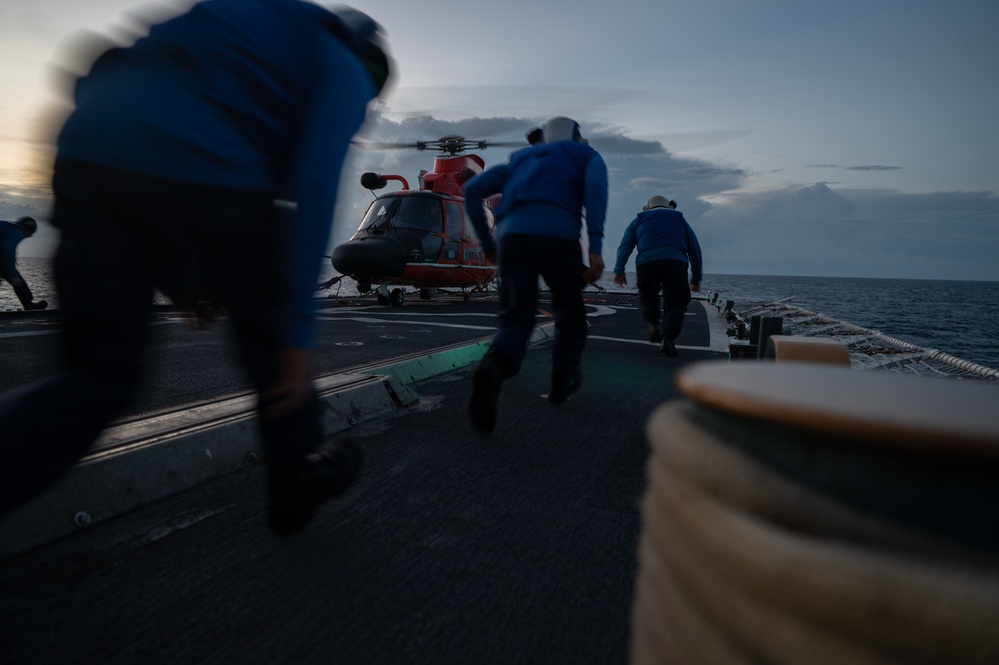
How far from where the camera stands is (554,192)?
Result: 3697 mm

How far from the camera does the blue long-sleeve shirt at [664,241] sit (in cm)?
735

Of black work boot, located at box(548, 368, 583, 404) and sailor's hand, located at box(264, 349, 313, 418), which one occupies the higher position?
sailor's hand, located at box(264, 349, 313, 418)

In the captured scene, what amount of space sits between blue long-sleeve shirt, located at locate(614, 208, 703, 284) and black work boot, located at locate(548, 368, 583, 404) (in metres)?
3.73

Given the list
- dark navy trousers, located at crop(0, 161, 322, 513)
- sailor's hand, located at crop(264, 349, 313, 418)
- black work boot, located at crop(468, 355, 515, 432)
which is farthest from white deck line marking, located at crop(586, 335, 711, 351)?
dark navy trousers, located at crop(0, 161, 322, 513)

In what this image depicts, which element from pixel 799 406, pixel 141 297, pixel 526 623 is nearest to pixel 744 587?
pixel 799 406

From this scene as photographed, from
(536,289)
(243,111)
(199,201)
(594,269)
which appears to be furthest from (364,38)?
(594,269)

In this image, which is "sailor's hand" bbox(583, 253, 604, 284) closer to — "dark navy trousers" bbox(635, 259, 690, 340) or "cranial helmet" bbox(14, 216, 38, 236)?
"dark navy trousers" bbox(635, 259, 690, 340)

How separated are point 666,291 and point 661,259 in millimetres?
391

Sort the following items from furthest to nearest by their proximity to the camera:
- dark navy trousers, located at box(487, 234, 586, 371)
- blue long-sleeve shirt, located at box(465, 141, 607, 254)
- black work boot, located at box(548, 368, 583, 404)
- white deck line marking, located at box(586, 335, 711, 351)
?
white deck line marking, located at box(586, 335, 711, 351)
black work boot, located at box(548, 368, 583, 404)
blue long-sleeve shirt, located at box(465, 141, 607, 254)
dark navy trousers, located at box(487, 234, 586, 371)

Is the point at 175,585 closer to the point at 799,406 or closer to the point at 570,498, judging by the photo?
the point at 570,498

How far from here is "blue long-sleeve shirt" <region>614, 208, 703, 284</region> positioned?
7.35 m

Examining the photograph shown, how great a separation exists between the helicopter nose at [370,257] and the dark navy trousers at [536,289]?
9.57 metres

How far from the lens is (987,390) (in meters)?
0.63

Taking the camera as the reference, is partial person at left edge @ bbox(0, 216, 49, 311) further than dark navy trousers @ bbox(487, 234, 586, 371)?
Yes
